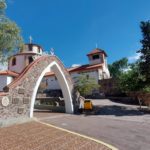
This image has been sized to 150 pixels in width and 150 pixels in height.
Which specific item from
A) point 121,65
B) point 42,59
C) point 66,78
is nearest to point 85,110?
point 66,78

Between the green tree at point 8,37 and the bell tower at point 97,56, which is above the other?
the bell tower at point 97,56

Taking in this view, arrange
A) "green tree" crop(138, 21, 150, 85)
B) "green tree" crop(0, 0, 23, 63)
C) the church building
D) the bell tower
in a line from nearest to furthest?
"green tree" crop(0, 0, 23, 63) < "green tree" crop(138, 21, 150, 85) < the church building < the bell tower

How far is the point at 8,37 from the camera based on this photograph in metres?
15.6

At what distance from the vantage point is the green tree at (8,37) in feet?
50.6

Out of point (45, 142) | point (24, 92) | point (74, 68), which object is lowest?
point (45, 142)

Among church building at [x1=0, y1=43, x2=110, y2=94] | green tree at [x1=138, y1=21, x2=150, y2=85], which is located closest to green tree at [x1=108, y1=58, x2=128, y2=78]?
church building at [x1=0, y1=43, x2=110, y2=94]

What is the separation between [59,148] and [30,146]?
120 cm

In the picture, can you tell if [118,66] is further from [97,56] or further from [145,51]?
[145,51]

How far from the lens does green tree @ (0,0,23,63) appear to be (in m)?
15.4

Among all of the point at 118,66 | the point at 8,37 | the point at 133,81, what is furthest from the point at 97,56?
the point at 8,37

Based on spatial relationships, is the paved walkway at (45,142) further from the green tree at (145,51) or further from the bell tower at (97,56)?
the bell tower at (97,56)

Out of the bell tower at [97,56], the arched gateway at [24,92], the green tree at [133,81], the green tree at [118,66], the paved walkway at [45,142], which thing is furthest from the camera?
the green tree at [118,66]

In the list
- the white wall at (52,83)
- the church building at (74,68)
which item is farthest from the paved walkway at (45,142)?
the white wall at (52,83)

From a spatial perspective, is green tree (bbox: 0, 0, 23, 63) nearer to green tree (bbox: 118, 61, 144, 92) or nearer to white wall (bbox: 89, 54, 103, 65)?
green tree (bbox: 118, 61, 144, 92)
